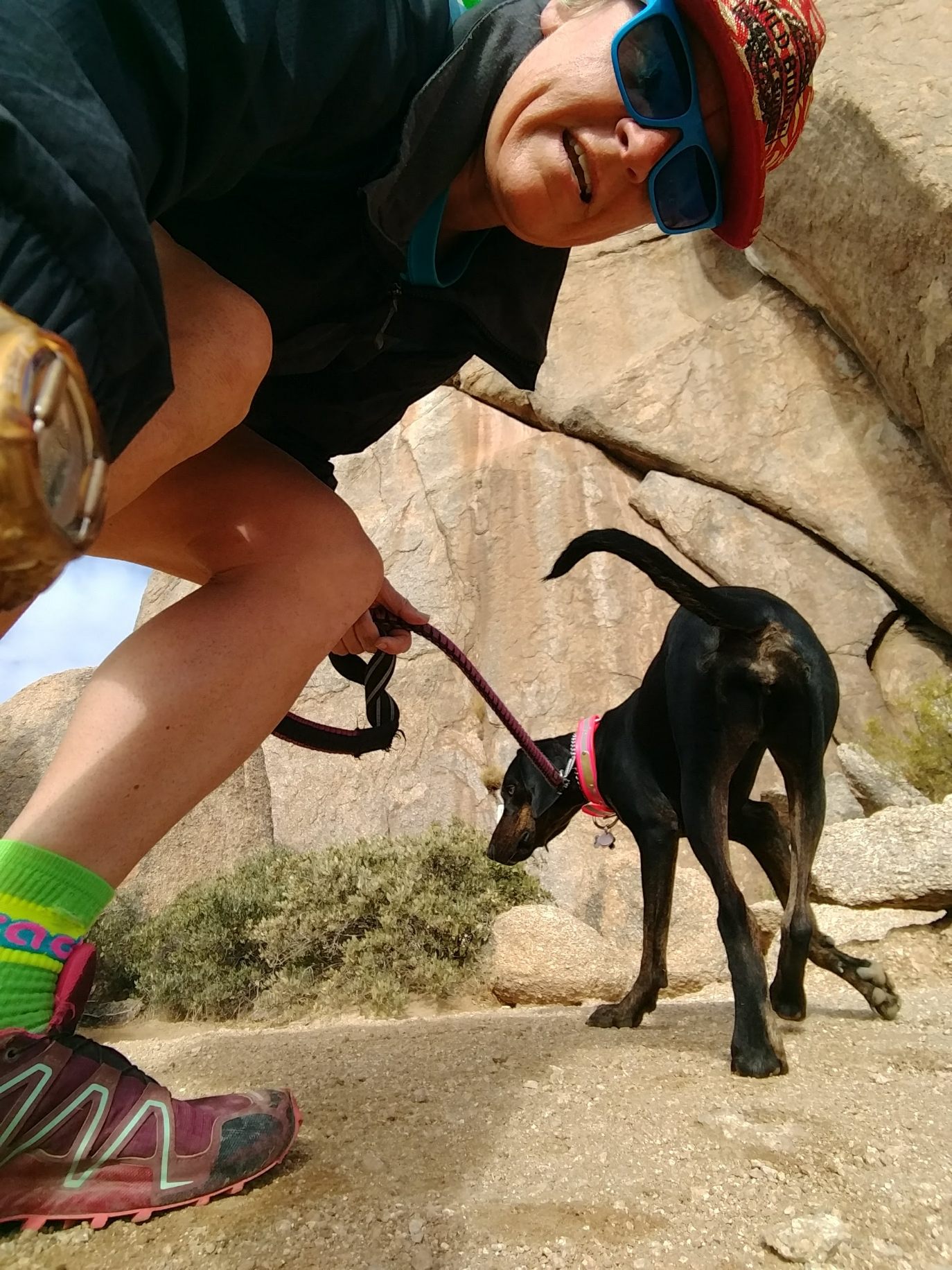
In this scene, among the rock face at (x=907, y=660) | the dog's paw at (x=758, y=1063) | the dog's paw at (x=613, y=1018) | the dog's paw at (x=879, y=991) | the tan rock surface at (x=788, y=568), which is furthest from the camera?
the tan rock surface at (x=788, y=568)

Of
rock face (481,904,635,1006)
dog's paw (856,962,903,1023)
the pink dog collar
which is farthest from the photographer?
rock face (481,904,635,1006)

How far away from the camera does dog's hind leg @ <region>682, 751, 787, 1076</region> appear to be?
71.5 inches

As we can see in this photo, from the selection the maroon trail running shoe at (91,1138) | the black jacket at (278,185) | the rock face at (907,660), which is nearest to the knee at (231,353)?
the black jacket at (278,185)

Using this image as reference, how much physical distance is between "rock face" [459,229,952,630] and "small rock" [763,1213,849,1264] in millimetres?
7082

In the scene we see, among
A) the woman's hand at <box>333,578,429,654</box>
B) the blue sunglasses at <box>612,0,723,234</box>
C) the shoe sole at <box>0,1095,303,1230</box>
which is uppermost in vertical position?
the blue sunglasses at <box>612,0,723,234</box>

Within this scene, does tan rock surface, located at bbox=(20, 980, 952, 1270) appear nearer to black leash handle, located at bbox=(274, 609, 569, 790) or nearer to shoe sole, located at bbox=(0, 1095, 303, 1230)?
shoe sole, located at bbox=(0, 1095, 303, 1230)

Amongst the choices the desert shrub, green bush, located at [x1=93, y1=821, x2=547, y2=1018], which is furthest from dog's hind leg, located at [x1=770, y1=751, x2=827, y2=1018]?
the desert shrub

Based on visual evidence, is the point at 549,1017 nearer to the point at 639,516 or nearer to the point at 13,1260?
the point at 13,1260

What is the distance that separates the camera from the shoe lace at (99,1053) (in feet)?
3.61

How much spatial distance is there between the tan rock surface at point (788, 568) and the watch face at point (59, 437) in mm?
7217

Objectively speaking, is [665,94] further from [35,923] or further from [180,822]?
[180,822]

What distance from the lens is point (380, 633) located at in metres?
1.96

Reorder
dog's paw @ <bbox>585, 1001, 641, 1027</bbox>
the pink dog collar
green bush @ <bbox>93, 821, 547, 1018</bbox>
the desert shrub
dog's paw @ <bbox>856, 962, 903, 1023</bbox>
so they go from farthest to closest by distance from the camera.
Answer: the desert shrub → green bush @ <bbox>93, 821, 547, 1018</bbox> → the pink dog collar → dog's paw @ <bbox>585, 1001, 641, 1027</bbox> → dog's paw @ <bbox>856, 962, 903, 1023</bbox>

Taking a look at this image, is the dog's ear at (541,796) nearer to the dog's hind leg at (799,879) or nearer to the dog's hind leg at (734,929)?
the dog's hind leg at (734,929)
